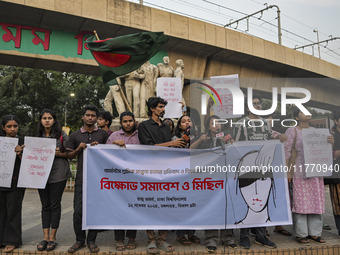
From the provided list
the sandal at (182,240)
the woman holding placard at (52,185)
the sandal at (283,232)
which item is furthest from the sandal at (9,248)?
the sandal at (283,232)

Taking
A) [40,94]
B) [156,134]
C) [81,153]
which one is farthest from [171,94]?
[40,94]

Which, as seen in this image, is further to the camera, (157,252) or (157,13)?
(157,13)

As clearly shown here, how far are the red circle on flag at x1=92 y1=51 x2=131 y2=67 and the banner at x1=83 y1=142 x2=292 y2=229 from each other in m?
1.66

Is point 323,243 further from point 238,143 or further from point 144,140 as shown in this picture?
point 144,140

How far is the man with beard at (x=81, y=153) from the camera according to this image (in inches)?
137

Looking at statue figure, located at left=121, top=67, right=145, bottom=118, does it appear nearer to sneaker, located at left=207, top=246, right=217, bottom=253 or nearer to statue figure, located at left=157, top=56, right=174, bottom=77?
statue figure, located at left=157, top=56, right=174, bottom=77

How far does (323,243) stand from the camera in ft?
12.0

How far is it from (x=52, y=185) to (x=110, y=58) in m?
2.16

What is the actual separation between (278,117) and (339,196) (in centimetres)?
129

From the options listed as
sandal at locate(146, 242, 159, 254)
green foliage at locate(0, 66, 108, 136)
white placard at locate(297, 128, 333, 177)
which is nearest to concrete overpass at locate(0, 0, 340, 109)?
white placard at locate(297, 128, 333, 177)

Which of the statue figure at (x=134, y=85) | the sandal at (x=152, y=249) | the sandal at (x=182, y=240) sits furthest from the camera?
the statue figure at (x=134, y=85)

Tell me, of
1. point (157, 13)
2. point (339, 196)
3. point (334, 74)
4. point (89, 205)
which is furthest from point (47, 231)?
point (334, 74)

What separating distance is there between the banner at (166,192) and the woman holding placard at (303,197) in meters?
0.20

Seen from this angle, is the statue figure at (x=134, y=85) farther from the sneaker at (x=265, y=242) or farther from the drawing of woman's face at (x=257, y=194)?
the sneaker at (x=265, y=242)
